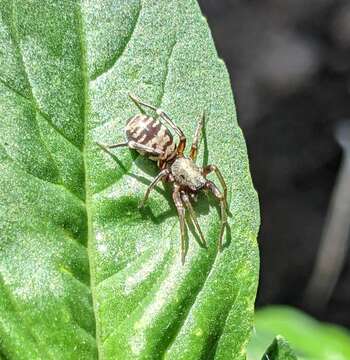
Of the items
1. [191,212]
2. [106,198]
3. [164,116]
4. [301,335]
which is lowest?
[301,335]

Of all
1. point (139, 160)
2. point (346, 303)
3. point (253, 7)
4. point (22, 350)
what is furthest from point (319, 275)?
point (22, 350)

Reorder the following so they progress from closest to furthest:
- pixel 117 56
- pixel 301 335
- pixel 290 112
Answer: pixel 117 56, pixel 301 335, pixel 290 112

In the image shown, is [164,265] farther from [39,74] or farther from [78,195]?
[39,74]

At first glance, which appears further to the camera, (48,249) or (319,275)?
(319,275)

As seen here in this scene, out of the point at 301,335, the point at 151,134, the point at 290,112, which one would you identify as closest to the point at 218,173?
the point at 151,134

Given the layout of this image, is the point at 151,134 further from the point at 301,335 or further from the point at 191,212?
the point at 301,335

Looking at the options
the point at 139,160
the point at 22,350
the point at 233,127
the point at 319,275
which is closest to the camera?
the point at 22,350
